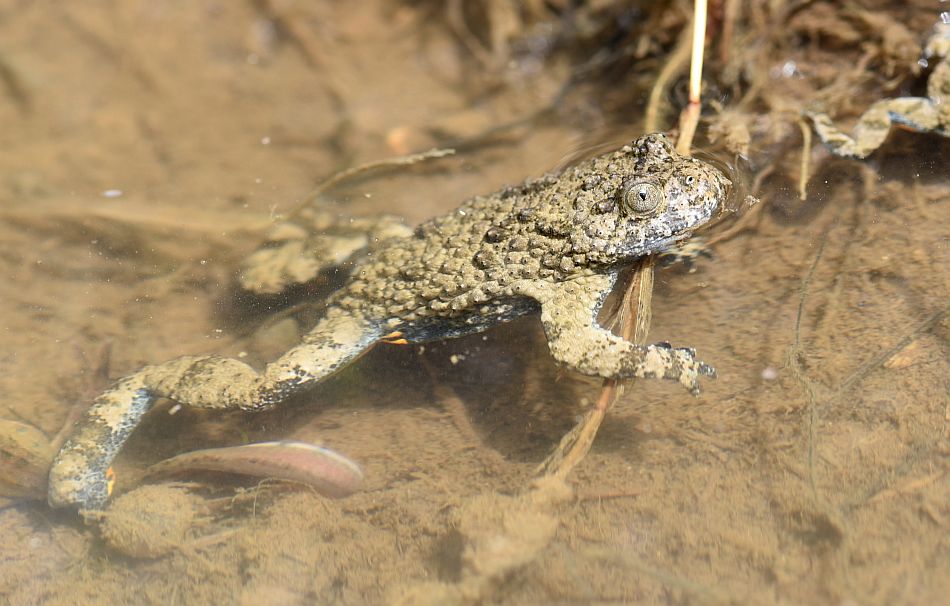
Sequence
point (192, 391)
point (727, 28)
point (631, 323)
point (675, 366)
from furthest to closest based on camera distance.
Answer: point (727, 28)
point (192, 391)
point (631, 323)
point (675, 366)

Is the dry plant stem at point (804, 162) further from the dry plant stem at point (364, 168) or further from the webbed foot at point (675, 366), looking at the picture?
the dry plant stem at point (364, 168)

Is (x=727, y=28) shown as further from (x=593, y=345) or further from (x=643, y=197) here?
(x=593, y=345)

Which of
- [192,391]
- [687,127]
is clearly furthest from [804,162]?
[192,391]

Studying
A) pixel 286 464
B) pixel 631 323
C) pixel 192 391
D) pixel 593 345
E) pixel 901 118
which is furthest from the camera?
pixel 901 118

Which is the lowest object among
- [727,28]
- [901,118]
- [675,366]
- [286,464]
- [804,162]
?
[286,464]

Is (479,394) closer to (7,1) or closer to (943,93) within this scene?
(943,93)

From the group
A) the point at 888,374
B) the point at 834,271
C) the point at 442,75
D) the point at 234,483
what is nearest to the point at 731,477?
the point at 888,374

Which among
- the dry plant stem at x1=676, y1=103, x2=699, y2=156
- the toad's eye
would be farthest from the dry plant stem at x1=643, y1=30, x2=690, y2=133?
the toad's eye

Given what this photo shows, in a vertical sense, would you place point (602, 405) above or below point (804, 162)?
below
